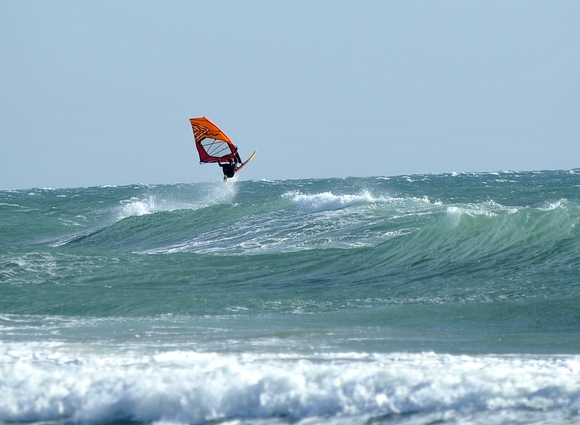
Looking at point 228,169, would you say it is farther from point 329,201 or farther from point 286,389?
point 286,389

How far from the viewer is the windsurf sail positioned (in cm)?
1986

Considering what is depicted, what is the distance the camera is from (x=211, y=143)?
20266 millimetres

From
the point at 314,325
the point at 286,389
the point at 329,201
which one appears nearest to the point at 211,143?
the point at 329,201

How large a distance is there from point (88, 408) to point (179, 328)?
9.61ft

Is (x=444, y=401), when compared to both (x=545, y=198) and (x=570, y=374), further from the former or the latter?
(x=545, y=198)

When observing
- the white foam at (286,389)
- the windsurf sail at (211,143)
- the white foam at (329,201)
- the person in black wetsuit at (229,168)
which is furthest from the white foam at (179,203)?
the white foam at (286,389)

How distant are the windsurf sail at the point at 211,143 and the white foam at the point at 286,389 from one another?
13.7 meters

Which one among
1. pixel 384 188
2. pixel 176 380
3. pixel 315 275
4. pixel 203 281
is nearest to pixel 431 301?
pixel 315 275

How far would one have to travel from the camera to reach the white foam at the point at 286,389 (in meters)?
5.45

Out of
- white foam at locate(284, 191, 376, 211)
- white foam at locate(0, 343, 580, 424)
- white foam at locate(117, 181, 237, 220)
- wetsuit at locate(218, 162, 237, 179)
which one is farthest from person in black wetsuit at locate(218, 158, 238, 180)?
white foam at locate(0, 343, 580, 424)

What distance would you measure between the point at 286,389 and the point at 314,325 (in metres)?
2.86

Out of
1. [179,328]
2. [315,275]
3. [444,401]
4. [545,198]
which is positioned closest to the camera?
[444,401]

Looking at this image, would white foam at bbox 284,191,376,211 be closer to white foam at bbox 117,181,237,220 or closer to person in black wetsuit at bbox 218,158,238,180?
person in black wetsuit at bbox 218,158,238,180

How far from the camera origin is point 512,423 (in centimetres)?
504
